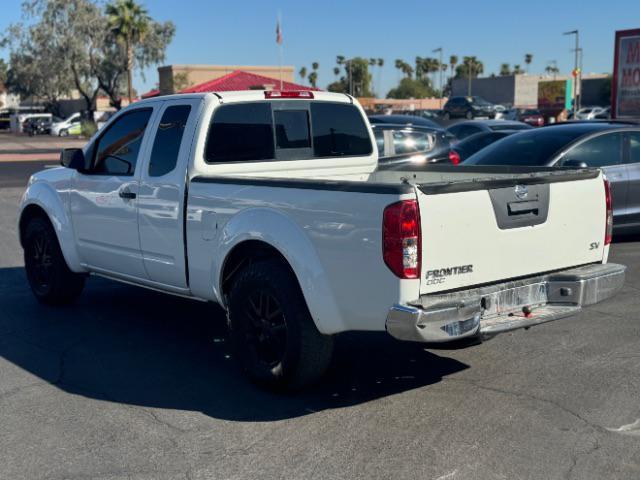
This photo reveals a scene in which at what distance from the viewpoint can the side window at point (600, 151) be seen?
1051 centimetres

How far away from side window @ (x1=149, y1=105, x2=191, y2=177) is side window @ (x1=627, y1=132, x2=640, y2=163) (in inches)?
259

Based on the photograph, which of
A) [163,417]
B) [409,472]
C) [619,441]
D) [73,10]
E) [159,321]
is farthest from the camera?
[73,10]

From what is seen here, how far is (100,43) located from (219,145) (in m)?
62.9

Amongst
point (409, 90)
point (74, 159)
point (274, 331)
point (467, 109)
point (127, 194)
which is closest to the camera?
point (274, 331)

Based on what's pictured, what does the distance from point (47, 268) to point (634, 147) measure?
7390mm

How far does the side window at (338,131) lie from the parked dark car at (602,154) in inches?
147

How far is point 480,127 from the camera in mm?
21500

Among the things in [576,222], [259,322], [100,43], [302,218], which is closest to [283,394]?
[259,322]

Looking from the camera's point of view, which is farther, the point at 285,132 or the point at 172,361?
the point at 285,132

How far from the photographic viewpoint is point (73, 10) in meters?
64.6

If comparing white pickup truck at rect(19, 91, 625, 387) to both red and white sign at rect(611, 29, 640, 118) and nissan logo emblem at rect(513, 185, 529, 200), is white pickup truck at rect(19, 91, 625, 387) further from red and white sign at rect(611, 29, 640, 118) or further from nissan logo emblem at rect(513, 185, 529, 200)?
red and white sign at rect(611, 29, 640, 118)

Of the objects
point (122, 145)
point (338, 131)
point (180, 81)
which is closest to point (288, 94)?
point (338, 131)

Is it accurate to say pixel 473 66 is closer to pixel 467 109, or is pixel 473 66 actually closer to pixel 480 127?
pixel 467 109

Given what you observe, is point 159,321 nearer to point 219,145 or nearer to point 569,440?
point 219,145
